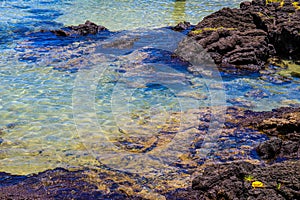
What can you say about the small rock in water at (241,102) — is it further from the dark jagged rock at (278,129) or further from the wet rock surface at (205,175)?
the wet rock surface at (205,175)

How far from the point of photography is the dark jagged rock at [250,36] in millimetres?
11586

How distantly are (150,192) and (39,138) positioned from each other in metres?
2.92

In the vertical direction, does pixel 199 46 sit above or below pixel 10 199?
above

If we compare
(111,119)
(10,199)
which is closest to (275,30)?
(111,119)

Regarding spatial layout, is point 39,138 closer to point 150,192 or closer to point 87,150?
point 87,150

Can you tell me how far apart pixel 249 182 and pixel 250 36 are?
8.72m

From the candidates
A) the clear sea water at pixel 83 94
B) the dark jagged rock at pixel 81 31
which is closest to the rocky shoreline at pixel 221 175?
the clear sea water at pixel 83 94

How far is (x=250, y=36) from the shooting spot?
12.5 m

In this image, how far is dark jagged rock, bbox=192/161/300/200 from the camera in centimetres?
441

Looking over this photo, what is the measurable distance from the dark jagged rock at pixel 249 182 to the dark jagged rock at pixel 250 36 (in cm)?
675

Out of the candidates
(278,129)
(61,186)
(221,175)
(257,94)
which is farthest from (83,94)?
(221,175)

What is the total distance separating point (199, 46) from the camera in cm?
1211

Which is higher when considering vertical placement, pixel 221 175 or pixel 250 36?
pixel 250 36

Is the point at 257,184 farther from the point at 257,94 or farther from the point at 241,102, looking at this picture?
the point at 257,94
